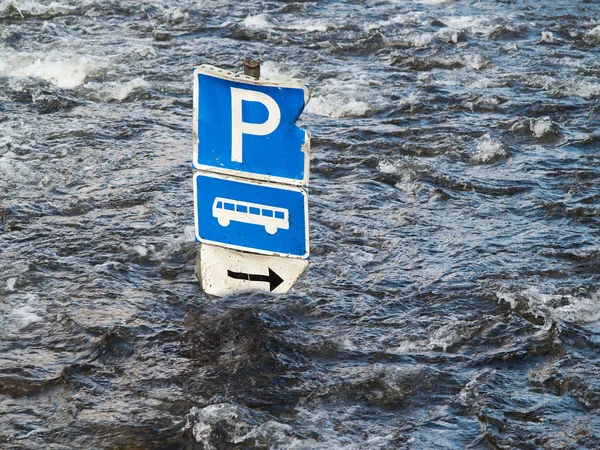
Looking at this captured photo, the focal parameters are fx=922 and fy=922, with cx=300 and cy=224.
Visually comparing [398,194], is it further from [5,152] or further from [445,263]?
[5,152]

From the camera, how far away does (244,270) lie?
19.7 feet

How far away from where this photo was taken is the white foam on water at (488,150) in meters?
8.81

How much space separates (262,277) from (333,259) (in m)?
1.07

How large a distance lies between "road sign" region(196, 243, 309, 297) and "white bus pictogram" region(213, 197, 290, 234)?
0.22 meters

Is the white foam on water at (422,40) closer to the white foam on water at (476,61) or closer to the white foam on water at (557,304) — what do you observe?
the white foam on water at (476,61)

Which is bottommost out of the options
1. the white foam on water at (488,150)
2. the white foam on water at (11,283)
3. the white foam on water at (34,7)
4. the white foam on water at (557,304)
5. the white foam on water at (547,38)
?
the white foam on water at (557,304)

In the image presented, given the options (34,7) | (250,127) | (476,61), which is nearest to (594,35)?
(476,61)

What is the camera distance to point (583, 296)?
6.32 metres

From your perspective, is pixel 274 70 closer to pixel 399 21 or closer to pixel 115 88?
pixel 115 88

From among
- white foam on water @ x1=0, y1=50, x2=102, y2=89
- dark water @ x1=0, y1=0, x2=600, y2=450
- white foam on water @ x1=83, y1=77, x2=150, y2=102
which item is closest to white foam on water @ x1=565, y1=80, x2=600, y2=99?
dark water @ x1=0, y1=0, x2=600, y2=450

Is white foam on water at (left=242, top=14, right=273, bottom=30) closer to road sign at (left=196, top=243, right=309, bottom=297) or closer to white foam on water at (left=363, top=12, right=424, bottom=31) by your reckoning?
white foam on water at (left=363, top=12, right=424, bottom=31)

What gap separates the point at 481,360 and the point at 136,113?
5.52 metres

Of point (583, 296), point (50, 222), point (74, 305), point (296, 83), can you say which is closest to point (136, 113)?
point (50, 222)

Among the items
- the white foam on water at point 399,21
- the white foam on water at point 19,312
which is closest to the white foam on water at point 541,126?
the white foam on water at point 399,21
